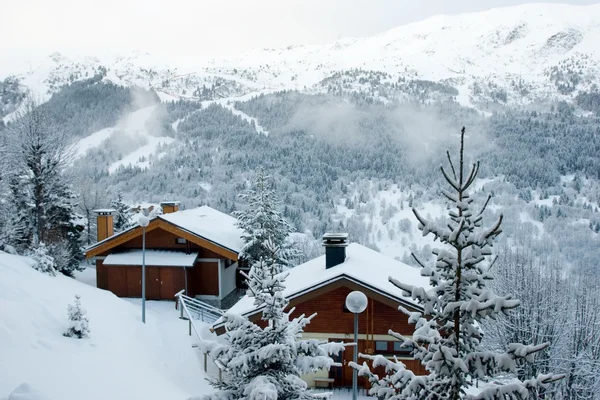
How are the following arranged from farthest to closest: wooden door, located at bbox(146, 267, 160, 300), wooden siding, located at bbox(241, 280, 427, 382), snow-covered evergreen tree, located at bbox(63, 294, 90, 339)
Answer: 1. wooden door, located at bbox(146, 267, 160, 300)
2. wooden siding, located at bbox(241, 280, 427, 382)
3. snow-covered evergreen tree, located at bbox(63, 294, 90, 339)

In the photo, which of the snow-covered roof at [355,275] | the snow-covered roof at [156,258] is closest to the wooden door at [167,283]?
the snow-covered roof at [156,258]

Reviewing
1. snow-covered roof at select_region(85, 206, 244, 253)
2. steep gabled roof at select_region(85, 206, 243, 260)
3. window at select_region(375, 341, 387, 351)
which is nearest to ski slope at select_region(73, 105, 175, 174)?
snow-covered roof at select_region(85, 206, 244, 253)

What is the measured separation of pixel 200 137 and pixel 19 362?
133 metres

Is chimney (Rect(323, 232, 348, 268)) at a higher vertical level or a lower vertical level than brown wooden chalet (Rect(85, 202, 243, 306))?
higher

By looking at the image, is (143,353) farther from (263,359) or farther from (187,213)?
(187,213)

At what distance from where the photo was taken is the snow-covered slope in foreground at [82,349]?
9.33 m

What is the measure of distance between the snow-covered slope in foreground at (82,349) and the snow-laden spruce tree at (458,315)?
6.56 meters

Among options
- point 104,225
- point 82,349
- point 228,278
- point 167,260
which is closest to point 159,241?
point 167,260

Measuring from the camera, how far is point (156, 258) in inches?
1049

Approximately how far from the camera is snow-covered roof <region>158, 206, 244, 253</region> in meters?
27.2

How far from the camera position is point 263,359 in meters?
7.00

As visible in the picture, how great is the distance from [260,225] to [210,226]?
416cm

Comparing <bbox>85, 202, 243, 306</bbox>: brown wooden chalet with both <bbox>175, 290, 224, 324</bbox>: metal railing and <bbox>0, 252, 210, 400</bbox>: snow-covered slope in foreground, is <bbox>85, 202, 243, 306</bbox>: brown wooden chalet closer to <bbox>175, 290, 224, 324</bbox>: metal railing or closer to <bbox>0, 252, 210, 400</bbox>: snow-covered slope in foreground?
<bbox>175, 290, 224, 324</bbox>: metal railing

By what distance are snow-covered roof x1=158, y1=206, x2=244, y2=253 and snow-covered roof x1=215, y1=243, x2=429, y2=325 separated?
353 inches
